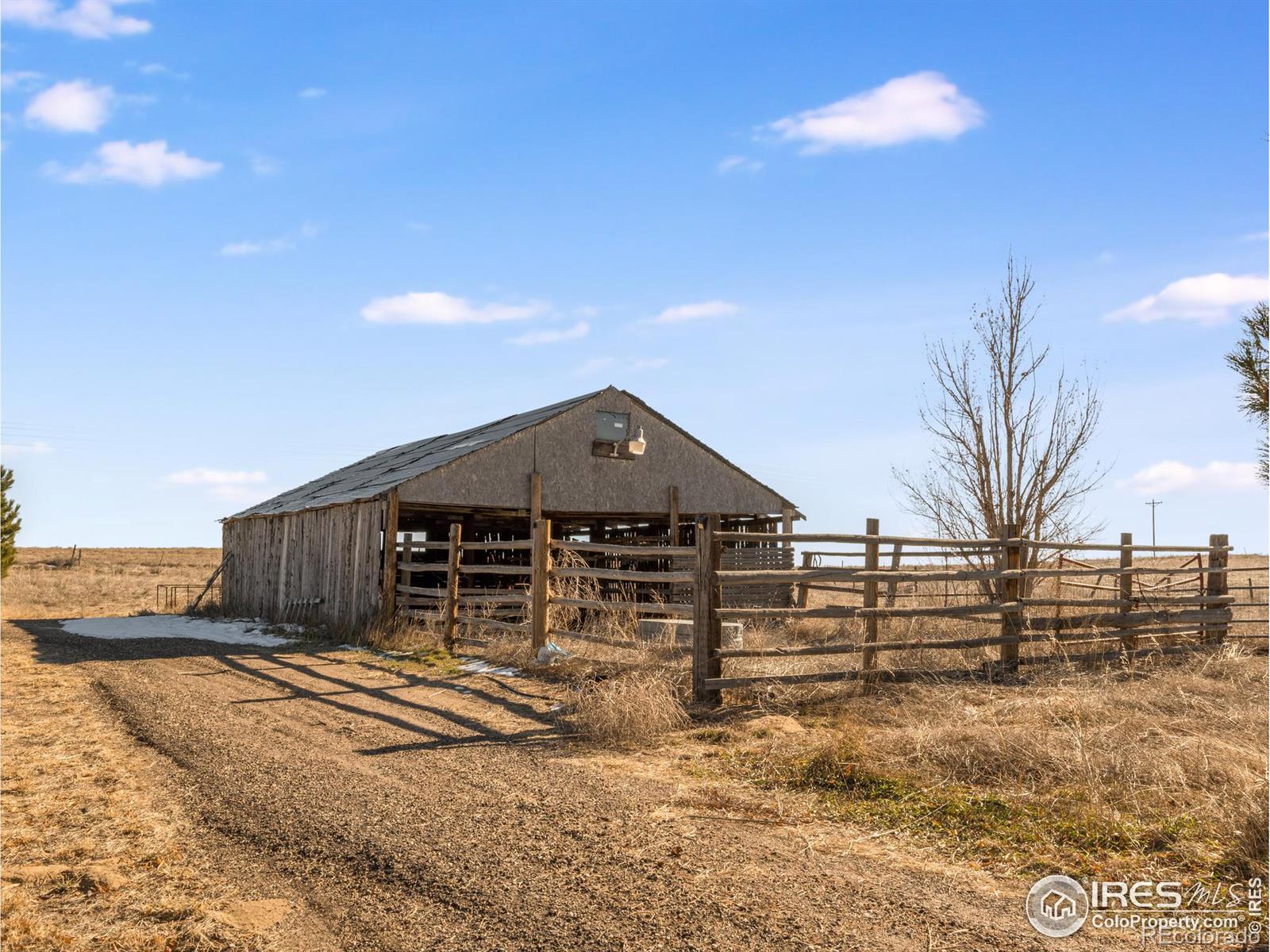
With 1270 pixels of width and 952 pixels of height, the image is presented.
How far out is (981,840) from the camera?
482cm

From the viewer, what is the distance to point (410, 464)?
813 inches

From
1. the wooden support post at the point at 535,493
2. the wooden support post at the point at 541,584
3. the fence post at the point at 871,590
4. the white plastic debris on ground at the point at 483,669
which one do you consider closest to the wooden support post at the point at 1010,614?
the fence post at the point at 871,590

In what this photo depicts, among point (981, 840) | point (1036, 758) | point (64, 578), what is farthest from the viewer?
point (64, 578)

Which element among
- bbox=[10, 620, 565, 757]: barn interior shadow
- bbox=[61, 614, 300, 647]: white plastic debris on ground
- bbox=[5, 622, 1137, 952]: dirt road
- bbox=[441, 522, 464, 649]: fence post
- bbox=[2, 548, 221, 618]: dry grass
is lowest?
bbox=[2, 548, 221, 618]: dry grass

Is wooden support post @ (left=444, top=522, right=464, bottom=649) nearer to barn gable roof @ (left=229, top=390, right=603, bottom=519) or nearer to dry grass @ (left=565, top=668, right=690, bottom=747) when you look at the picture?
barn gable roof @ (left=229, top=390, right=603, bottom=519)

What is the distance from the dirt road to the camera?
3723 millimetres

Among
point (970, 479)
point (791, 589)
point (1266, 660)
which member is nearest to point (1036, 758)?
point (1266, 660)

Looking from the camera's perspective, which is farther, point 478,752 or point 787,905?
point 478,752

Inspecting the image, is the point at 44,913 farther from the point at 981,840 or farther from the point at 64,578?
the point at 64,578

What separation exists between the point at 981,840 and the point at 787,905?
4.77 feet

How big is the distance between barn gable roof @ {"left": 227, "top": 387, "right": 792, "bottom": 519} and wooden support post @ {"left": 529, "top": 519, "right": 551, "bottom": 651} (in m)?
6.52

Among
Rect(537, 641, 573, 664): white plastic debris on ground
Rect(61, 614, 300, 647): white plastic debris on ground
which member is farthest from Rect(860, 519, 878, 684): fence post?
Rect(61, 614, 300, 647): white plastic debris on ground

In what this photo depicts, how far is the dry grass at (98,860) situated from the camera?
Result: 379 centimetres

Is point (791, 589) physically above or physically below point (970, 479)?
below
